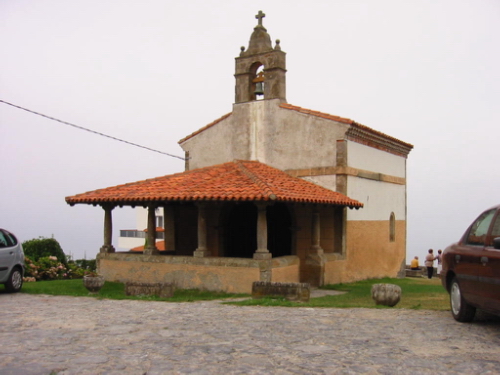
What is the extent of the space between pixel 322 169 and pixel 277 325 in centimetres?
1106

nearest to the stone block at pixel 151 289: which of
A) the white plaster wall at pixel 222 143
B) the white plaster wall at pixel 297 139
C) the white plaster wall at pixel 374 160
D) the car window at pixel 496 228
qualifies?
the car window at pixel 496 228

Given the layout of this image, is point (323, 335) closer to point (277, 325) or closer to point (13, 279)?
point (277, 325)

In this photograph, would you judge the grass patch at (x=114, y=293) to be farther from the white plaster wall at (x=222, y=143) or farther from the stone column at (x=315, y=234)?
the white plaster wall at (x=222, y=143)

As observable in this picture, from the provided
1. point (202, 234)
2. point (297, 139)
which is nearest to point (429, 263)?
point (297, 139)

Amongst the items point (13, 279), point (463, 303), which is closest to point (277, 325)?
point (463, 303)

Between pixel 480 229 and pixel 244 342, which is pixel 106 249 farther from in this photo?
pixel 480 229

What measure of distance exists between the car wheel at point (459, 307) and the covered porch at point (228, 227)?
6.02 metres

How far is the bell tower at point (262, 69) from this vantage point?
19828mm

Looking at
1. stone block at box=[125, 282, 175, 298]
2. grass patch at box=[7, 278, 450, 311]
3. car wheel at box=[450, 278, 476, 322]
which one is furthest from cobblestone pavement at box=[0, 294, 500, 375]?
stone block at box=[125, 282, 175, 298]

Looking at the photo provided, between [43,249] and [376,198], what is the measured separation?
43.4 ft

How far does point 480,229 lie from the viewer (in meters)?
7.92

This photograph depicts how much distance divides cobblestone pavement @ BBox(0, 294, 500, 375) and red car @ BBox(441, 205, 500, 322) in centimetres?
37

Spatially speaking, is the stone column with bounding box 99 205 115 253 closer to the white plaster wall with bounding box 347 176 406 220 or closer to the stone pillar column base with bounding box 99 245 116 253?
the stone pillar column base with bounding box 99 245 116 253

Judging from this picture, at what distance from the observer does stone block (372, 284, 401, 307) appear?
36.0ft
